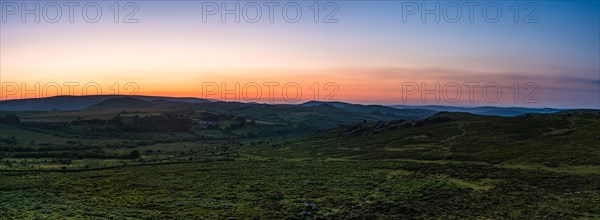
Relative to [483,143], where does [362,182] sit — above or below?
below

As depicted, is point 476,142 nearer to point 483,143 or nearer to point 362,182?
point 483,143

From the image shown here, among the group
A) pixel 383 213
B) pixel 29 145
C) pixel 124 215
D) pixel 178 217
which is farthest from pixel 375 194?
pixel 29 145

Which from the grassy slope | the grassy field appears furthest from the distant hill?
the grassy field

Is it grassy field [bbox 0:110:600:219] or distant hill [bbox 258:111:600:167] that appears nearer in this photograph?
grassy field [bbox 0:110:600:219]

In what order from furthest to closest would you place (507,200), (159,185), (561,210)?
(159,185), (507,200), (561,210)

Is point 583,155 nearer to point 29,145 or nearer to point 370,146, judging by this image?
point 370,146

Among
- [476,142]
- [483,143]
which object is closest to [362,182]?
[483,143]

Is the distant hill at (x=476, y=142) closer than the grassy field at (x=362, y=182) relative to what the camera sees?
No

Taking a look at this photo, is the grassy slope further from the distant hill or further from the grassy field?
the grassy field

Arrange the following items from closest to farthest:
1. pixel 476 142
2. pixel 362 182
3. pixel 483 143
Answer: pixel 362 182, pixel 483 143, pixel 476 142

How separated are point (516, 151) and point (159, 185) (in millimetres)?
73305

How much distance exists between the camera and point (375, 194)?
62469 millimetres

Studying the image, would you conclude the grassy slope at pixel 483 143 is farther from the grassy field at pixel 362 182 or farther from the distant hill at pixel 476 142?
the grassy field at pixel 362 182

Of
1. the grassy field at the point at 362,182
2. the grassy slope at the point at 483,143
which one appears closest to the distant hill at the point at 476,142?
the grassy slope at the point at 483,143
